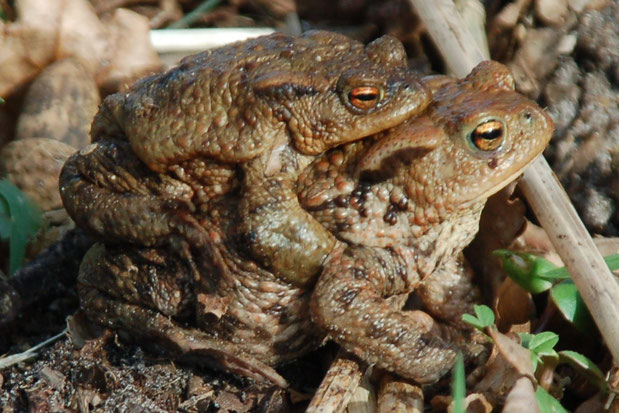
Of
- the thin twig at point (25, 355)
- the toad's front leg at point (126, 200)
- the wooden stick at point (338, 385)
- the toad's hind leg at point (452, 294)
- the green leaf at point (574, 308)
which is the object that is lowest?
the toad's hind leg at point (452, 294)

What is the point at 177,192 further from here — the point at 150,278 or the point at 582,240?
the point at 582,240

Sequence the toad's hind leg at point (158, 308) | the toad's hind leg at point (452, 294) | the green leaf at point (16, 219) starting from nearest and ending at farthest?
the toad's hind leg at point (158, 308)
the toad's hind leg at point (452, 294)
the green leaf at point (16, 219)

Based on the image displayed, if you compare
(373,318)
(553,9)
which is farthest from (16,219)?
(553,9)

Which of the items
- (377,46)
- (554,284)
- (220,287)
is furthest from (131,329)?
(554,284)

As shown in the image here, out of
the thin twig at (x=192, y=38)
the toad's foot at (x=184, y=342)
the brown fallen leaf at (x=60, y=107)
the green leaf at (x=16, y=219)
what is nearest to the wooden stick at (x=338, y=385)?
the toad's foot at (x=184, y=342)

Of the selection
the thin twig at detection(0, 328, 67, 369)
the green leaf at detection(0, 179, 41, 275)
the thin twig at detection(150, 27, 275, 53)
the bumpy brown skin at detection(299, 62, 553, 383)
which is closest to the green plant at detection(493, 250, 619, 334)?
the bumpy brown skin at detection(299, 62, 553, 383)

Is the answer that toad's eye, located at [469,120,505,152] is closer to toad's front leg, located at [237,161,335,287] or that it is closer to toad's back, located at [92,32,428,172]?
toad's back, located at [92,32,428,172]

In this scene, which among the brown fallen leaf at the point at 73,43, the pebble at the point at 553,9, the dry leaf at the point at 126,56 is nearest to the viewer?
the pebble at the point at 553,9

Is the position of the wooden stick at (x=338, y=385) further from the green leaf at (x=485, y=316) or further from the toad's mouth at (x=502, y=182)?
the toad's mouth at (x=502, y=182)
